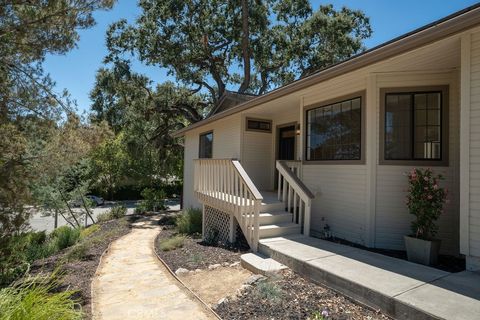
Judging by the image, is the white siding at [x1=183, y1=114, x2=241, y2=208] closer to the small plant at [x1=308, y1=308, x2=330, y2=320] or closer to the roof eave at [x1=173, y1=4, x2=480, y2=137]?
the roof eave at [x1=173, y1=4, x2=480, y2=137]

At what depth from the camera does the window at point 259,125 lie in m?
9.34

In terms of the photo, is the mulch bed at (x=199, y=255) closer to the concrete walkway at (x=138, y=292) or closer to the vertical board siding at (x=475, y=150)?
the concrete walkway at (x=138, y=292)

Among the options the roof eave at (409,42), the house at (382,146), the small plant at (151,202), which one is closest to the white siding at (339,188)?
the house at (382,146)

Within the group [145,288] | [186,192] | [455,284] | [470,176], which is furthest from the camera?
[186,192]

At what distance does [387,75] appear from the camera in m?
5.65

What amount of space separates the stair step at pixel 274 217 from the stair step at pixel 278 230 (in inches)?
3.3

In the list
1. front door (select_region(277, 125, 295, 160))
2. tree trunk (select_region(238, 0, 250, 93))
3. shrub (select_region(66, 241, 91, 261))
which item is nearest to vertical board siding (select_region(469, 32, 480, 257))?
front door (select_region(277, 125, 295, 160))

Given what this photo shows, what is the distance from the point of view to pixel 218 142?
35.9 feet

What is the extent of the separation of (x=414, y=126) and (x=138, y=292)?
5.46 metres

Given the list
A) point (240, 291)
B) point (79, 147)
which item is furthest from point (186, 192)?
point (240, 291)

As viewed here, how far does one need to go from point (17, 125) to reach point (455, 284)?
24.0 feet

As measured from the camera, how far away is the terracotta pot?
14.9 feet

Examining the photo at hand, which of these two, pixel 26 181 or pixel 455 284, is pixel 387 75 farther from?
pixel 26 181

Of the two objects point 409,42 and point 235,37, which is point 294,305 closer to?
point 409,42
